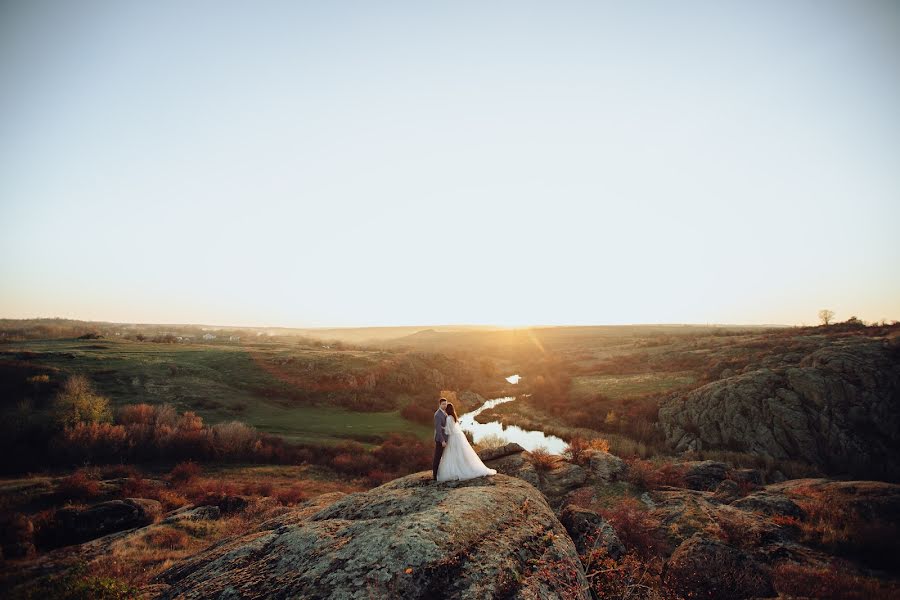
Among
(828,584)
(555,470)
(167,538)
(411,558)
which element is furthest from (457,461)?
(167,538)

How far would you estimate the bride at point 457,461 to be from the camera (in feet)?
40.3

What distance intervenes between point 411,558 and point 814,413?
4340 cm

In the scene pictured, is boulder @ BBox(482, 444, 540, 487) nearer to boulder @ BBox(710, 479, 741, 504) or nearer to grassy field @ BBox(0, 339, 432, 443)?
boulder @ BBox(710, 479, 741, 504)

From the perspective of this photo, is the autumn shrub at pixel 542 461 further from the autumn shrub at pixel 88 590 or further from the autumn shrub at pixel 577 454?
the autumn shrub at pixel 88 590

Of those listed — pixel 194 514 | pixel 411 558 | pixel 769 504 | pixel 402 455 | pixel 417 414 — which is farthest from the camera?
pixel 417 414

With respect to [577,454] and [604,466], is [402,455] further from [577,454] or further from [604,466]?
[604,466]

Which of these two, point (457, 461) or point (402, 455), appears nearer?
point (457, 461)

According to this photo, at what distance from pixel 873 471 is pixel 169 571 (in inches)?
1796

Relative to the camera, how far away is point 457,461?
41.1 ft

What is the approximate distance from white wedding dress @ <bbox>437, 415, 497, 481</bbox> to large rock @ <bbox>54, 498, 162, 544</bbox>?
16.3m

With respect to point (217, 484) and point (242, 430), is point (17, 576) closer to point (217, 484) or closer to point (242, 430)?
point (217, 484)

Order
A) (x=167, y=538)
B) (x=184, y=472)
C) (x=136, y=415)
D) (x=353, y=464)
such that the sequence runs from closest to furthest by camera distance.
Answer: (x=167, y=538)
(x=184, y=472)
(x=353, y=464)
(x=136, y=415)

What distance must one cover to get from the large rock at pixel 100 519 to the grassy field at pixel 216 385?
1602cm

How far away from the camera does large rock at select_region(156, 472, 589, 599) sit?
6.30m
